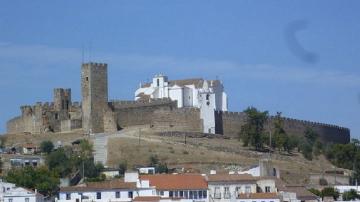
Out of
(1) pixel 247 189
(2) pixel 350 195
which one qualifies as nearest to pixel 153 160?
(2) pixel 350 195

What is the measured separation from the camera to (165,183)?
64.9 metres

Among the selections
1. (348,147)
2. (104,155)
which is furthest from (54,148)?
(348,147)

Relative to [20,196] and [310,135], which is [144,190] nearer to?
[20,196]

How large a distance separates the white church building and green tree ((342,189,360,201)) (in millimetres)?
30336

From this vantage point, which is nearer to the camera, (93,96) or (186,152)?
(186,152)

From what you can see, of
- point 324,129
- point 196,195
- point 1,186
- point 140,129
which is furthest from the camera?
point 324,129

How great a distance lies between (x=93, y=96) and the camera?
103 m

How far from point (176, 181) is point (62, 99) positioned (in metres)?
43.7

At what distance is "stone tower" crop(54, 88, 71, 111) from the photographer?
107287 mm

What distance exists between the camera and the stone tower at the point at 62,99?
4224 inches

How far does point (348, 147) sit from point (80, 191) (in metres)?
44.0

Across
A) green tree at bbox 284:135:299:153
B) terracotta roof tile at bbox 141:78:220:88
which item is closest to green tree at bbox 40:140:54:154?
terracotta roof tile at bbox 141:78:220:88

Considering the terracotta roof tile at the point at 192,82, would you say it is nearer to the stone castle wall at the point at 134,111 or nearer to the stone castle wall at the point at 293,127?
the stone castle wall at the point at 293,127

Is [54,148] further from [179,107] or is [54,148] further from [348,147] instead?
[348,147]
